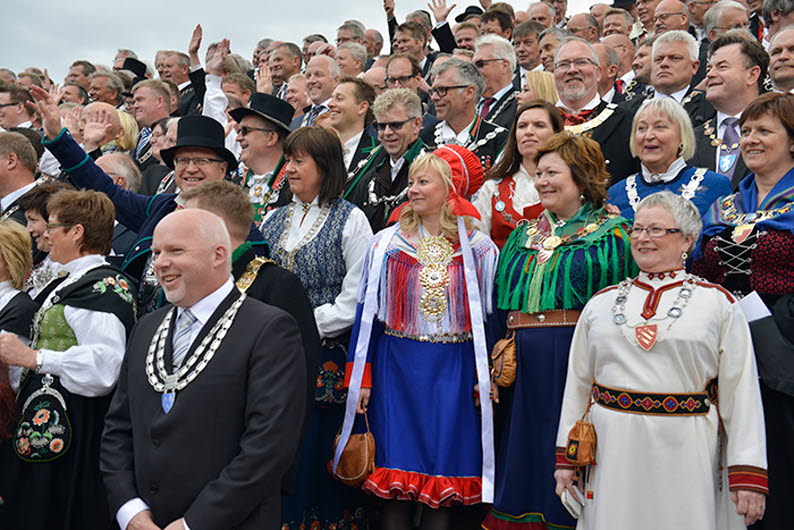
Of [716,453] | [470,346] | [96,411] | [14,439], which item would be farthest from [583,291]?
[14,439]

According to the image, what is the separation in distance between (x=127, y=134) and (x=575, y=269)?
612 cm

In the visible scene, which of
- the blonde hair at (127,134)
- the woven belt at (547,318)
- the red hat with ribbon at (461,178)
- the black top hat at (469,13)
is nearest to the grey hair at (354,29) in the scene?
the black top hat at (469,13)

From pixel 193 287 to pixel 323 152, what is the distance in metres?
2.03

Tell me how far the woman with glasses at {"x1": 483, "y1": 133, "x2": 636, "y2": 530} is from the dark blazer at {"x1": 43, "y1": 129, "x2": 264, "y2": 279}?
7.91ft

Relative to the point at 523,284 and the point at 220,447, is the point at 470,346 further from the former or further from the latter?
the point at 220,447

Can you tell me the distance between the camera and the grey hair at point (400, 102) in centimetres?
613

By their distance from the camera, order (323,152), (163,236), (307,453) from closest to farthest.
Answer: (163,236), (307,453), (323,152)

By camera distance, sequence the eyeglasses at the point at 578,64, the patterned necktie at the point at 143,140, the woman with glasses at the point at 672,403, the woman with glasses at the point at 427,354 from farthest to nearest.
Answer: the patterned necktie at the point at 143,140 → the eyeglasses at the point at 578,64 → the woman with glasses at the point at 427,354 → the woman with glasses at the point at 672,403

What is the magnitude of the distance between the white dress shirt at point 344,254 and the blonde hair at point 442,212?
0.36m

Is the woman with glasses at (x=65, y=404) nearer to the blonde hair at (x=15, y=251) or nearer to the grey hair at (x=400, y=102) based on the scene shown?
the blonde hair at (x=15, y=251)

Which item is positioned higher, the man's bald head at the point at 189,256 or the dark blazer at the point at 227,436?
the man's bald head at the point at 189,256

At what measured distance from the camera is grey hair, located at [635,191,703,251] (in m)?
3.79

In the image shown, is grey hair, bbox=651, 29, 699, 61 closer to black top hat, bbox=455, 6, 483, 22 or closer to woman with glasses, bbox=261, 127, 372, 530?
woman with glasses, bbox=261, 127, 372, 530

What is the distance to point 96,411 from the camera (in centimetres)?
453
